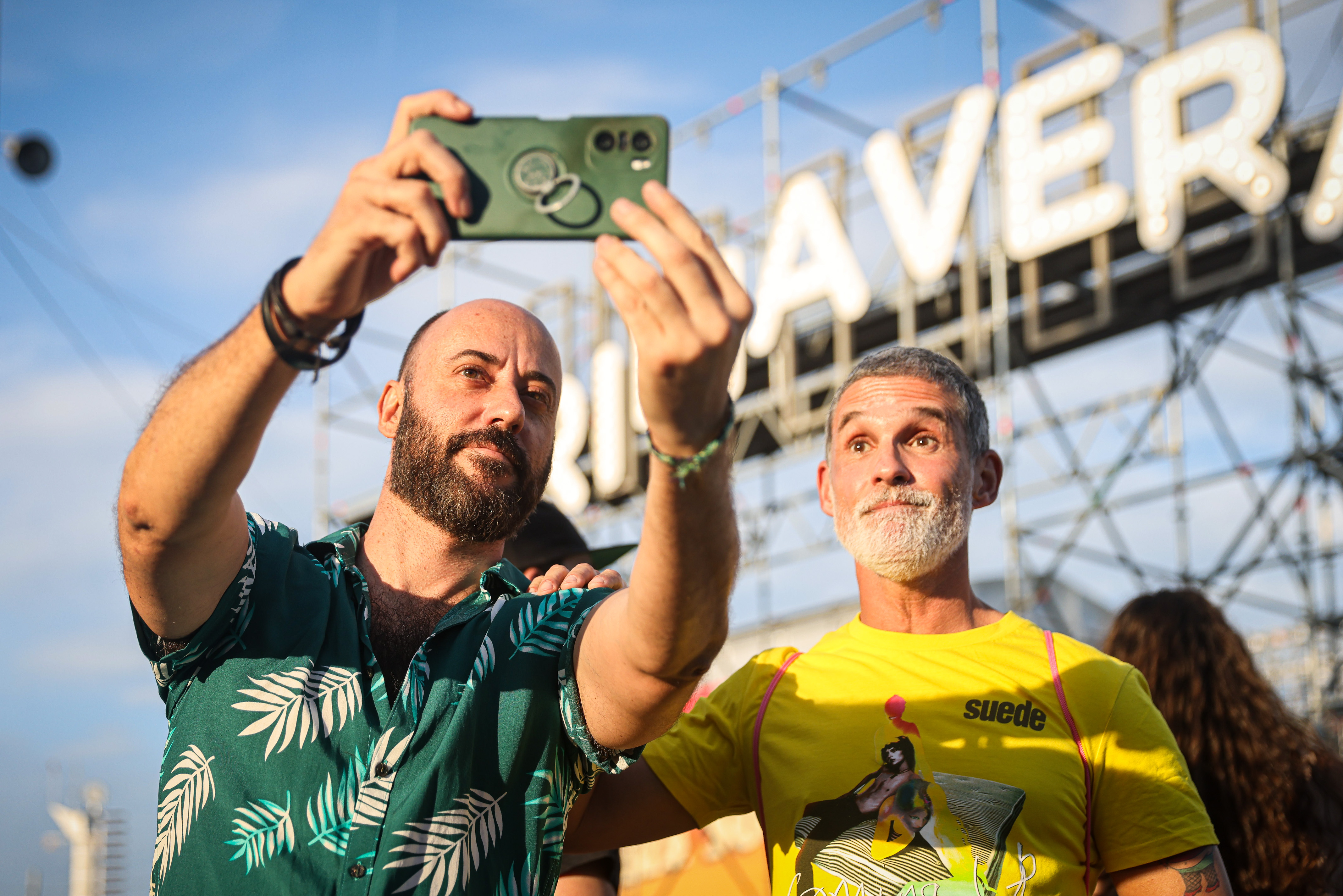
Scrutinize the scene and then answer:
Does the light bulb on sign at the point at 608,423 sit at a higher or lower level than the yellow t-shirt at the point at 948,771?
higher

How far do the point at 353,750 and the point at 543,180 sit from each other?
93 centimetres

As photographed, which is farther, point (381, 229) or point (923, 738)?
point (923, 738)

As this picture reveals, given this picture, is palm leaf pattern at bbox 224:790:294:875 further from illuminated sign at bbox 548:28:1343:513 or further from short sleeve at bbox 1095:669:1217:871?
illuminated sign at bbox 548:28:1343:513

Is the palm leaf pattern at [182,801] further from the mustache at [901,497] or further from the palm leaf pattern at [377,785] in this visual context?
the mustache at [901,497]

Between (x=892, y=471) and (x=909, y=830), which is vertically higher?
(x=892, y=471)

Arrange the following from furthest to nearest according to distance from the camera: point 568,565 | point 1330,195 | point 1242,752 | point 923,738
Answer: point 1330,195
point 568,565
point 1242,752
point 923,738

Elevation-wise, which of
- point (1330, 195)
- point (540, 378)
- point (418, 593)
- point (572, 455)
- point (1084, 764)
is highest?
point (572, 455)

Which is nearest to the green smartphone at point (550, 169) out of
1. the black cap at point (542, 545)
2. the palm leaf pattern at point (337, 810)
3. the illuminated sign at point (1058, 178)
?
the palm leaf pattern at point (337, 810)

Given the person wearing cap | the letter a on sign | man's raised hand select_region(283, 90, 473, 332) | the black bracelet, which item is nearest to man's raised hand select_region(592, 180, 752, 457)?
man's raised hand select_region(283, 90, 473, 332)

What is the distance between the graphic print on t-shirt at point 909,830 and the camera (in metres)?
2.16

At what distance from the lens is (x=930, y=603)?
2.56m

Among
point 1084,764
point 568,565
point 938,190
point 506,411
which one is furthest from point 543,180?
point 938,190

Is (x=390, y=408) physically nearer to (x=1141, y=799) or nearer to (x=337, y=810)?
(x=337, y=810)

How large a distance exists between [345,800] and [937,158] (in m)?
11.2
